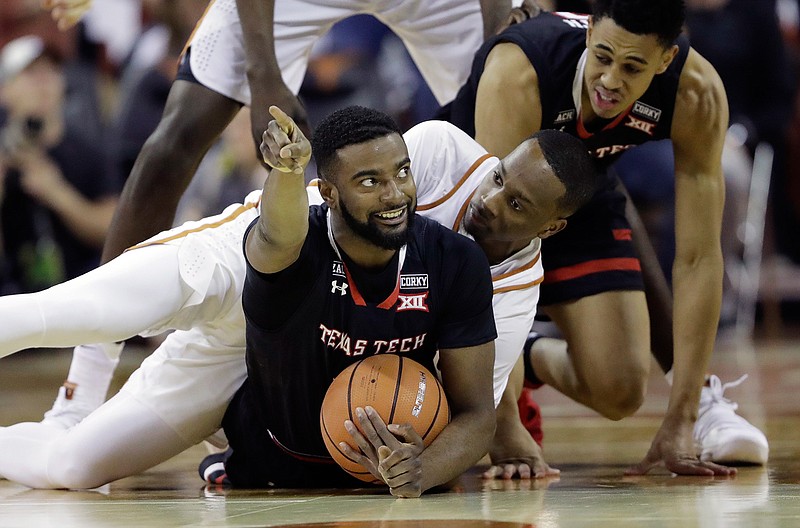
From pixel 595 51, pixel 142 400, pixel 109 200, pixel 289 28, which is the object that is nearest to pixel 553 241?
pixel 595 51

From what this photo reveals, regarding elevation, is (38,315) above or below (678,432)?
above

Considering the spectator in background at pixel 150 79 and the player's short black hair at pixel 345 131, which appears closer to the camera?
the player's short black hair at pixel 345 131

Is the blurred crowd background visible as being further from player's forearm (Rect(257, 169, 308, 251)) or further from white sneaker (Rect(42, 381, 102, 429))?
player's forearm (Rect(257, 169, 308, 251))

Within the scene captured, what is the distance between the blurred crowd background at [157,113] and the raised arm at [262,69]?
4.38 metres

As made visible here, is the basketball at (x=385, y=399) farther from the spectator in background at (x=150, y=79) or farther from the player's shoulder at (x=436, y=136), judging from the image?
the spectator in background at (x=150, y=79)

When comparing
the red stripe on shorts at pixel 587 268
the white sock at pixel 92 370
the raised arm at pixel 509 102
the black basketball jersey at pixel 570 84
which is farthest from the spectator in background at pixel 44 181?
the raised arm at pixel 509 102

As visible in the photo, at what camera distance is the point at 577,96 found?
4.25 m

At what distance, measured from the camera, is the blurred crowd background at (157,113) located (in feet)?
29.8

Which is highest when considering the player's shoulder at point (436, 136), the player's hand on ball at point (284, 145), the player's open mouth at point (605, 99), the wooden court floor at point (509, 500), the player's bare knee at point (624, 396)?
the player's open mouth at point (605, 99)

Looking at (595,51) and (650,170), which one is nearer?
(595,51)

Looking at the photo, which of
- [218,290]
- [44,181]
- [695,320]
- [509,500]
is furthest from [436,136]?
[44,181]

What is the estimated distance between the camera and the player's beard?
11.2 feet

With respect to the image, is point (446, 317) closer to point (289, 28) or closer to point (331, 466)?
point (331, 466)

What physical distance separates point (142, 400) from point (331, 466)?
0.62 m
